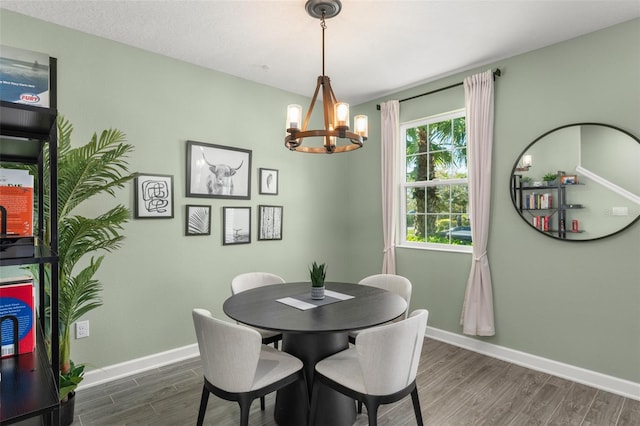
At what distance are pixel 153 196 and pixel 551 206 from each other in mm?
3447

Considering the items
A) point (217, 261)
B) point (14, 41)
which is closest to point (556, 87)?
point (217, 261)

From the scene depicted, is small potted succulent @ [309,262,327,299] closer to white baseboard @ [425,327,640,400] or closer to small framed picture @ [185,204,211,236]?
small framed picture @ [185,204,211,236]

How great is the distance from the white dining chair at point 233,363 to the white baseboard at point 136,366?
1496 millimetres

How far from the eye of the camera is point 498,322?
331 cm

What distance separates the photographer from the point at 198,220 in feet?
11.0

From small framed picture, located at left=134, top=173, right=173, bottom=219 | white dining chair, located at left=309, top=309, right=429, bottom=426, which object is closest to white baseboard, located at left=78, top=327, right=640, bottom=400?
small framed picture, located at left=134, top=173, right=173, bottom=219

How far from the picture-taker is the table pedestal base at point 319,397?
2141 mm

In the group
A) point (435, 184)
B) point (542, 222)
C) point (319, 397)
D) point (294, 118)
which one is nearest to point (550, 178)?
point (542, 222)

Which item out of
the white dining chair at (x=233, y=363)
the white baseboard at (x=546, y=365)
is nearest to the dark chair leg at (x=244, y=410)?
the white dining chair at (x=233, y=363)

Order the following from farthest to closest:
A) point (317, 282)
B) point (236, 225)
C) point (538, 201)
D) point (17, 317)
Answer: point (236, 225), point (538, 201), point (317, 282), point (17, 317)

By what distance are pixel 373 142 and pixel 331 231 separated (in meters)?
1.26

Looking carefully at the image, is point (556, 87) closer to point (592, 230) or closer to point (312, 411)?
point (592, 230)

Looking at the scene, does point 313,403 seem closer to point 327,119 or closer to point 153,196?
point 327,119

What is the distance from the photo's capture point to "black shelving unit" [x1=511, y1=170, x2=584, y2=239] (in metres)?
2.92
